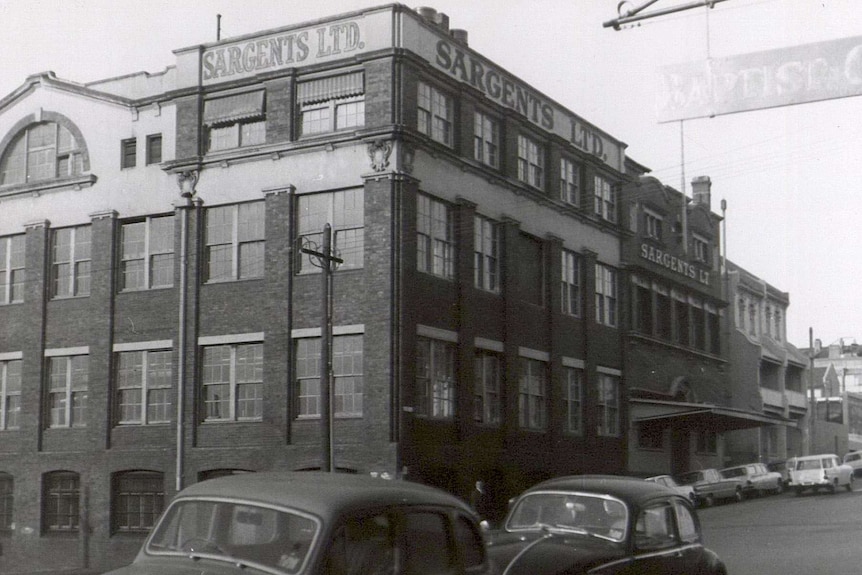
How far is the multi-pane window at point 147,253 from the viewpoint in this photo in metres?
30.2

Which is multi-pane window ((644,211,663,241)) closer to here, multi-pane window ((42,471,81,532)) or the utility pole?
the utility pole

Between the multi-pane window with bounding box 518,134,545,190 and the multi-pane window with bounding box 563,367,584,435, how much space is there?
615cm

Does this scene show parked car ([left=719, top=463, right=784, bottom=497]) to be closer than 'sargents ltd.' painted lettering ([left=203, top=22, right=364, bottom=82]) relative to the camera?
No

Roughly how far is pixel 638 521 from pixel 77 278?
24577 mm

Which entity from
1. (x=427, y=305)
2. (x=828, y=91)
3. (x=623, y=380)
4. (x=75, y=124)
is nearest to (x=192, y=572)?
(x=828, y=91)

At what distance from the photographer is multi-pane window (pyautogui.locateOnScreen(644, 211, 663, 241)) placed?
43719mm

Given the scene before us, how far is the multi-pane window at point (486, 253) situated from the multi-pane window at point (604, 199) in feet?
23.3

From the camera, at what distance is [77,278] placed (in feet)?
104

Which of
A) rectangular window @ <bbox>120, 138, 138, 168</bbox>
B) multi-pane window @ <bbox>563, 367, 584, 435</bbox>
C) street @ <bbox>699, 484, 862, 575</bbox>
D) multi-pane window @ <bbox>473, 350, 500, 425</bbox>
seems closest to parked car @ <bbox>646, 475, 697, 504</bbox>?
street @ <bbox>699, 484, 862, 575</bbox>

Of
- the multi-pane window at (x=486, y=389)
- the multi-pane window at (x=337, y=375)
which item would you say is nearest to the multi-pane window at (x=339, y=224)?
the multi-pane window at (x=337, y=375)

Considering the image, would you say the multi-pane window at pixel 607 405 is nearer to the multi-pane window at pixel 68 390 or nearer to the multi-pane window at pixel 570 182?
the multi-pane window at pixel 570 182

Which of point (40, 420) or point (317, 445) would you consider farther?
point (40, 420)

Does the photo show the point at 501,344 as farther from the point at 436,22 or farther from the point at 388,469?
the point at 436,22

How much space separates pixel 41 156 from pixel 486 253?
13.4 metres
